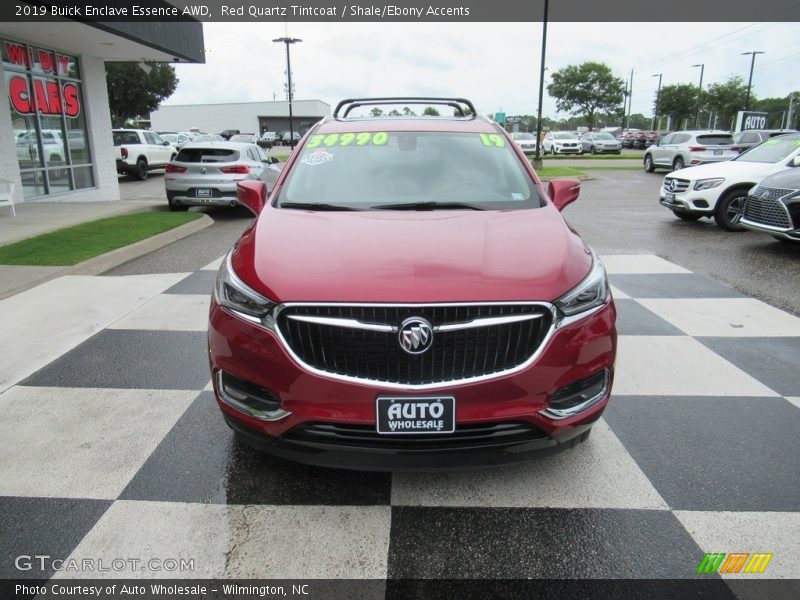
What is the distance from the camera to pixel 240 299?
8.95ft

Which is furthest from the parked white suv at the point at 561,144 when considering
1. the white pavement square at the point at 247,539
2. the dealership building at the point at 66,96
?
the white pavement square at the point at 247,539

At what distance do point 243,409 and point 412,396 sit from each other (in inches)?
31.2

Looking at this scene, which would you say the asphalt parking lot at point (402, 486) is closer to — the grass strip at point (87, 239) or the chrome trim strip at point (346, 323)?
the chrome trim strip at point (346, 323)

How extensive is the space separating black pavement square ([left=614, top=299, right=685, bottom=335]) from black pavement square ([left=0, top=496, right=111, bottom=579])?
4.17 metres

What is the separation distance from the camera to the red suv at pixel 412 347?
8.06 feet

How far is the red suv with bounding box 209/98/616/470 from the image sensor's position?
8.06ft

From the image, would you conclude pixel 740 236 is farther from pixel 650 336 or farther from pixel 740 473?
pixel 740 473

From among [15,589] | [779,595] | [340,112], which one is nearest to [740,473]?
[779,595]

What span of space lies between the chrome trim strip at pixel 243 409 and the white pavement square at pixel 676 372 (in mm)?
2403

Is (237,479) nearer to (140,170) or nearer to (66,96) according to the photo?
(66,96)

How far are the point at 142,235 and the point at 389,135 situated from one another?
6.64 m

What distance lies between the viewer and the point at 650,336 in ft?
16.8

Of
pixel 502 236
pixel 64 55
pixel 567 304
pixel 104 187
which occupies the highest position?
pixel 64 55

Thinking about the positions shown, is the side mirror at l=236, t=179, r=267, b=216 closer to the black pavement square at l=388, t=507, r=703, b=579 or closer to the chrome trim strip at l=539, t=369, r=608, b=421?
the black pavement square at l=388, t=507, r=703, b=579
